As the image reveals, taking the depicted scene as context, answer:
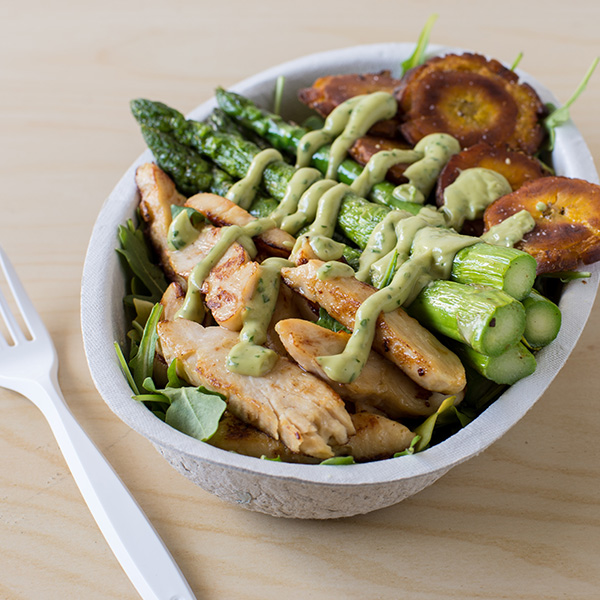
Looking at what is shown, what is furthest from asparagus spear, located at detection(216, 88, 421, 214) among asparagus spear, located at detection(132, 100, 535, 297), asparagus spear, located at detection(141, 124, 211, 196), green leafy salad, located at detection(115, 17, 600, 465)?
asparagus spear, located at detection(141, 124, 211, 196)

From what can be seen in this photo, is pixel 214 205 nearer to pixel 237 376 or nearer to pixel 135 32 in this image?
pixel 237 376

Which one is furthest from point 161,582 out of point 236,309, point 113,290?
point 113,290

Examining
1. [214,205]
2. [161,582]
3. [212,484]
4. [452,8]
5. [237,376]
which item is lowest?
[161,582]

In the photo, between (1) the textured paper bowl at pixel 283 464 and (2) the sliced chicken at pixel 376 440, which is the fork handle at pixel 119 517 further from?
(2) the sliced chicken at pixel 376 440

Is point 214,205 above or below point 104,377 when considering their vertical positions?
above

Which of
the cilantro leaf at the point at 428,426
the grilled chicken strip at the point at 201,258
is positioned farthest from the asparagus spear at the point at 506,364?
the grilled chicken strip at the point at 201,258

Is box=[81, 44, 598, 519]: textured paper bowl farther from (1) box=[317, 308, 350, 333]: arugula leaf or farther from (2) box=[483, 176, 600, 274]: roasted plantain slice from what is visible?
(1) box=[317, 308, 350, 333]: arugula leaf
